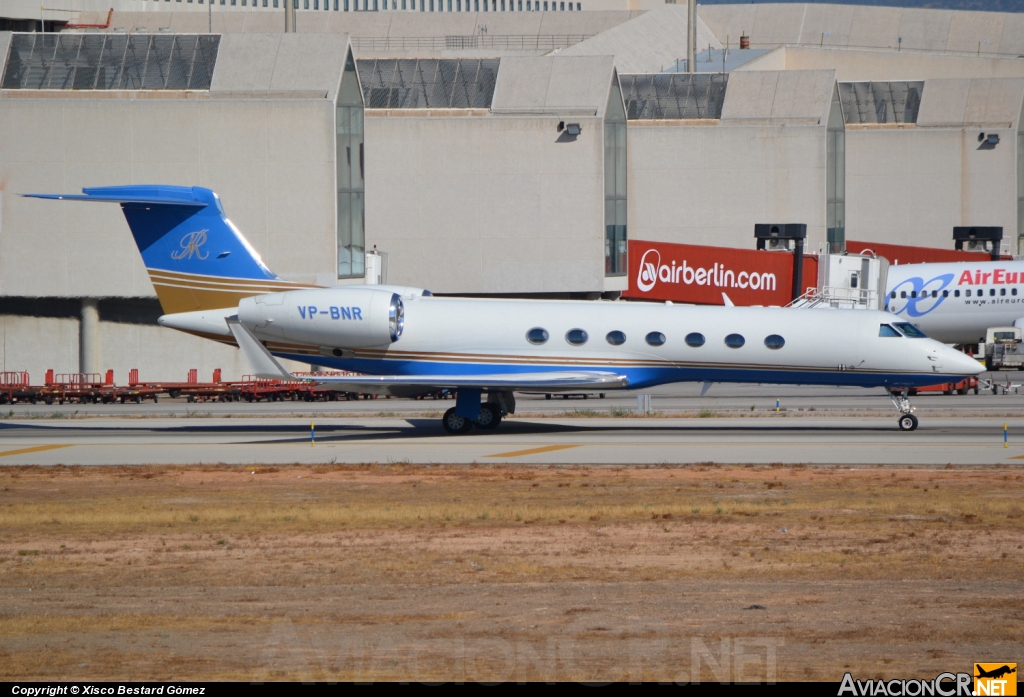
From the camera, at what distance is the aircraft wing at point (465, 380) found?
1002 inches

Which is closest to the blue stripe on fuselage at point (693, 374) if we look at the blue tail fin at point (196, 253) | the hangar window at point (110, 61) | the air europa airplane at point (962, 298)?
the blue tail fin at point (196, 253)

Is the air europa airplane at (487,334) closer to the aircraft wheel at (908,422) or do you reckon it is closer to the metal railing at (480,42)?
the aircraft wheel at (908,422)

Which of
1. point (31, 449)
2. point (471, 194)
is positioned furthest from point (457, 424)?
point (471, 194)

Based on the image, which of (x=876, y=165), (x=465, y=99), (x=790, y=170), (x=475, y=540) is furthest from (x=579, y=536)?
(x=876, y=165)

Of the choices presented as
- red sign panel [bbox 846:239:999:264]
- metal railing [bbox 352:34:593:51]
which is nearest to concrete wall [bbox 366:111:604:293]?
red sign panel [bbox 846:239:999:264]

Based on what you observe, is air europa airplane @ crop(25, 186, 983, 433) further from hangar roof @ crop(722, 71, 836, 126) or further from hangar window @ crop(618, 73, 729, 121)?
hangar window @ crop(618, 73, 729, 121)

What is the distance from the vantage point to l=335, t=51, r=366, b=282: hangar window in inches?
1788

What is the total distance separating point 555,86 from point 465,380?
2574cm

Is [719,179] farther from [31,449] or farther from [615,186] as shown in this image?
[31,449]

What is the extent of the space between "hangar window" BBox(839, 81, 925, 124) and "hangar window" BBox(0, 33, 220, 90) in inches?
1256

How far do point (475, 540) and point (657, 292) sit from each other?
1442 inches

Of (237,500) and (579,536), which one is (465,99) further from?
(579,536)

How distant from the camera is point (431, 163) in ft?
161

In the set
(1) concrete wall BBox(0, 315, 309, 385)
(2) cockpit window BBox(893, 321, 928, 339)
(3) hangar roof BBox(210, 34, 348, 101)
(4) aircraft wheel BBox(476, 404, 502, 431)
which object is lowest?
(4) aircraft wheel BBox(476, 404, 502, 431)
